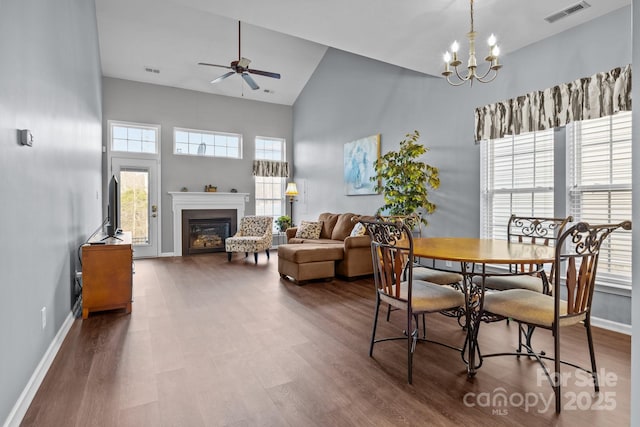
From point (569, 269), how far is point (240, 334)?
2368mm

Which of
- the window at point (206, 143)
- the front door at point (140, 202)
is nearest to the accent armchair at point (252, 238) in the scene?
the front door at point (140, 202)

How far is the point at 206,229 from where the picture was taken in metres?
7.68

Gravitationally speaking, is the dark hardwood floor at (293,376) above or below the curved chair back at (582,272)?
below

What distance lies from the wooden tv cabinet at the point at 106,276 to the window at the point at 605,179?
14.5ft

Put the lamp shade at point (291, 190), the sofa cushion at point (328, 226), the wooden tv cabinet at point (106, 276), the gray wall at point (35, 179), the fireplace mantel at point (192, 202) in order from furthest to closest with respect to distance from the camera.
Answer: the lamp shade at point (291, 190)
the fireplace mantel at point (192, 202)
the sofa cushion at point (328, 226)
the wooden tv cabinet at point (106, 276)
the gray wall at point (35, 179)

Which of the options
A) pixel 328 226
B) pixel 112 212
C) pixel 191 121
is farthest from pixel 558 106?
pixel 191 121

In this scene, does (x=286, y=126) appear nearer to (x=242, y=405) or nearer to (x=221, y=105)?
(x=221, y=105)

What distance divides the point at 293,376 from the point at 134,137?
6.71 m

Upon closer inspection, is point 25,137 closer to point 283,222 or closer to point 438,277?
point 438,277

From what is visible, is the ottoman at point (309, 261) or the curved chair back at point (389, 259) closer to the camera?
the curved chair back at point (389, 259)

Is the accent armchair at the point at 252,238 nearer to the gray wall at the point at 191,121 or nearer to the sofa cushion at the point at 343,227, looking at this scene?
the gray wall at the point at 191,121

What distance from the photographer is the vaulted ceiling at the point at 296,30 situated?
10.3ft

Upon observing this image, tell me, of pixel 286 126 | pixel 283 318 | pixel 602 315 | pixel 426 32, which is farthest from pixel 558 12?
pixel 286 126

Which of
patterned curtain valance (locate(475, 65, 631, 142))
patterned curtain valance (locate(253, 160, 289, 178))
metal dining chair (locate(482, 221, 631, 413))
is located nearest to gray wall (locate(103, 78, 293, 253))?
patterned curtain valance (locate(253, 160, 289, 178))
